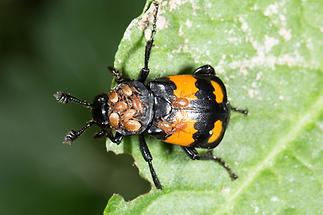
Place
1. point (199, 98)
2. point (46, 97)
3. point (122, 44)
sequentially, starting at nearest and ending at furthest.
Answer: point (122, 44)
point (199, 98)
point (46, 97)

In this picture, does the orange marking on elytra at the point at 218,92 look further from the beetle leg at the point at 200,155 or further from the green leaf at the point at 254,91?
the beetle leg at the point at 200,155

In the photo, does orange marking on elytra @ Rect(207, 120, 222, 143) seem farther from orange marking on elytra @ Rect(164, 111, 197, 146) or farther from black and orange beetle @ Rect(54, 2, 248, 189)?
orange marking on elytra @ Rect(164, 111, 197, 146)

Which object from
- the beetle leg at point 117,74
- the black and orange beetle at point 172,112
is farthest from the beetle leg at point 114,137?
the beetle leg at point 117,74

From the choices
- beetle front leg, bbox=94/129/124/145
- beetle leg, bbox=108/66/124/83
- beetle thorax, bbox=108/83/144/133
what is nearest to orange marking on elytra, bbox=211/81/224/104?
beetle thorax, bbox=108/83/144/133

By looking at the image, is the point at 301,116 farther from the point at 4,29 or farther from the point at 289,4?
the point at 4,29

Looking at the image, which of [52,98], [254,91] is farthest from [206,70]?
[52,98]

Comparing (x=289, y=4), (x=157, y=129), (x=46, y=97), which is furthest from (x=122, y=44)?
(x=46, y=97)

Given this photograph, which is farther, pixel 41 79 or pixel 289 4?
pixel 41 79
